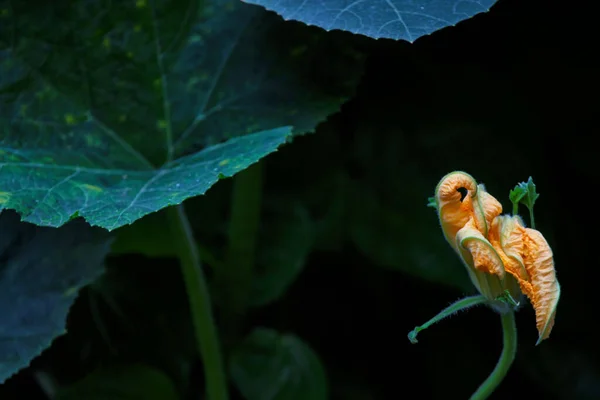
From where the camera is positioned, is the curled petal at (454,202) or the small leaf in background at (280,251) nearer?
the curled petal at (454,202)

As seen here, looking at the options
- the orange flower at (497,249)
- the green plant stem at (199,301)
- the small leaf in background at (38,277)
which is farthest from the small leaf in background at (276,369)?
the orange flower at (497,249)

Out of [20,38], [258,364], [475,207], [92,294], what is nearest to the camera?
[475,207]

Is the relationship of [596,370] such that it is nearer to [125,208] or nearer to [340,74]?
[340,74]

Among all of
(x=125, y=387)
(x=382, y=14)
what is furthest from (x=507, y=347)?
(x=125, y=387)

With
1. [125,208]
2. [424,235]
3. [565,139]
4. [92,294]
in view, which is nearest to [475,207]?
[125,208]

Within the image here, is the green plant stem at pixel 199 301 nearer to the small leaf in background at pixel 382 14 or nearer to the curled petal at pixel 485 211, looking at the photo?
the small leaf in background at pixel 382 14

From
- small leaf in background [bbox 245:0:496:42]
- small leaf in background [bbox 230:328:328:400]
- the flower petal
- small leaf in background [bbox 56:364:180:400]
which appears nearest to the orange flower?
the flower petal
